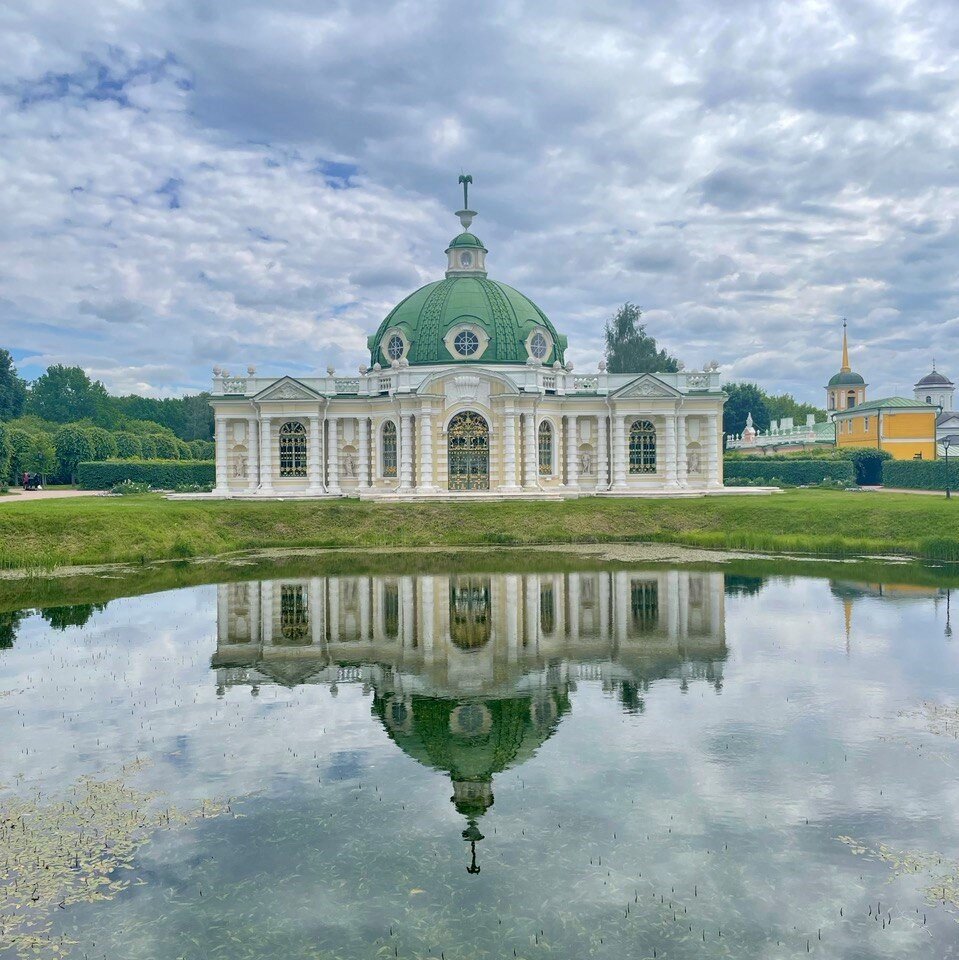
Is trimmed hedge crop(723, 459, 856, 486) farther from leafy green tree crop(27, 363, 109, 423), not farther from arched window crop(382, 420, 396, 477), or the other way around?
leafy green tree crop(27, 363, 109, 423)

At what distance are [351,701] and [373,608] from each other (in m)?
8.68

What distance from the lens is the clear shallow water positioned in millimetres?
9391

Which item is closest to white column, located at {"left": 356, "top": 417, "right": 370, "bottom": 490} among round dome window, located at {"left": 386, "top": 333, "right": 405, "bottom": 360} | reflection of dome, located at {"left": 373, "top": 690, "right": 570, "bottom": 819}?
round dome window, located at {"left": 386, "top": 333, "right": 405, "bottom": 360}

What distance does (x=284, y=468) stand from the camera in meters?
55.2

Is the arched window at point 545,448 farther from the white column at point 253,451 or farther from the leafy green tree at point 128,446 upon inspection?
the leafy green tree at point 128,446

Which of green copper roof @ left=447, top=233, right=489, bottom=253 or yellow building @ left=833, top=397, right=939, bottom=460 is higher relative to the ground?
green copper roof @ left=447, top=233, right=489, bottom=253

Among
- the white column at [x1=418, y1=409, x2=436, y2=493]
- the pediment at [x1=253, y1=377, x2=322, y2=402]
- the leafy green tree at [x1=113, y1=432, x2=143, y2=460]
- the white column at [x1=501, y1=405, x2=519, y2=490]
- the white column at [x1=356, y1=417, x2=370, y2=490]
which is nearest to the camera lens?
the white column at [x1=501, y1=405, x2=519, y2=490]

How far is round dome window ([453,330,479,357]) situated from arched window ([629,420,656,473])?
10.9 m

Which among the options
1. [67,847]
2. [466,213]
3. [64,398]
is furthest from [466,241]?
[64,398]

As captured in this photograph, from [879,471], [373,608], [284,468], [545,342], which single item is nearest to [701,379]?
[545,342]

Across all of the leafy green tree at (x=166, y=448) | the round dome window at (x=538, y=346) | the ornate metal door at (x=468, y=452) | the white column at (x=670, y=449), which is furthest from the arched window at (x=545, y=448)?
the leafy green tree at (x=166, y=448)

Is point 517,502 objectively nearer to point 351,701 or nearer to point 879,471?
point 351,701

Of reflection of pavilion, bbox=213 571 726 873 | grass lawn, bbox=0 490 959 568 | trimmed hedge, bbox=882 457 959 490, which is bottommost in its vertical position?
reflection of pavilion, bbox=213 571 726 873

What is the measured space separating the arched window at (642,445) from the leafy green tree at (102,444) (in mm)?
49216
